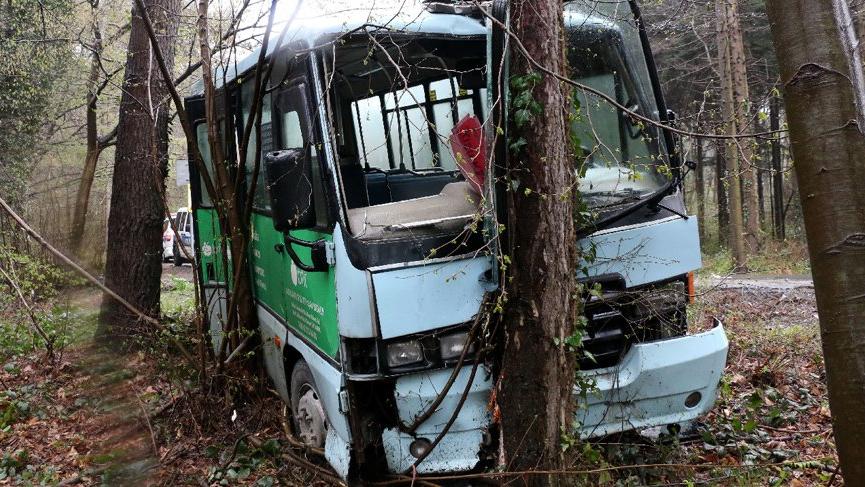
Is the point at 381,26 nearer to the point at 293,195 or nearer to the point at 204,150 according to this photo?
the point at 293,195

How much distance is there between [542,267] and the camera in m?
3.99

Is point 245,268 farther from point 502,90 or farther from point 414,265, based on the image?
point 502,90

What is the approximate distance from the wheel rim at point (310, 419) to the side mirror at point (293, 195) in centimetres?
135

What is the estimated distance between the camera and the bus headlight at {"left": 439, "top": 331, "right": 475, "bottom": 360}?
14.5 ft

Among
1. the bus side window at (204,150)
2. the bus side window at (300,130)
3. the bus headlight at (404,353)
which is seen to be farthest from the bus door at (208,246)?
the bus headlight at (404,353)

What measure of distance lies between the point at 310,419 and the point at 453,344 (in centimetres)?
154

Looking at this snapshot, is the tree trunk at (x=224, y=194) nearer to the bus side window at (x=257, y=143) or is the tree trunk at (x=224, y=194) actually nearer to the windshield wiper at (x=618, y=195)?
the bus side window at (x=257, y=143)

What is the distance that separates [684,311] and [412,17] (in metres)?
2.58

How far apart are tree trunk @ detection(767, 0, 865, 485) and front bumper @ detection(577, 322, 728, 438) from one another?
7.23 ft

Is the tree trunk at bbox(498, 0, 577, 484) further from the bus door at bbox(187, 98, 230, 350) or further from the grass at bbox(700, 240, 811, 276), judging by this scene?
the grass at bbox(700, 240, 811, 276)

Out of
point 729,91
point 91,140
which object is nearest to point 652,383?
point 91,140

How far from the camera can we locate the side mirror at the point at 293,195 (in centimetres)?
430

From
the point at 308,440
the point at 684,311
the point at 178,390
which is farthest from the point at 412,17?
the point at 178,390

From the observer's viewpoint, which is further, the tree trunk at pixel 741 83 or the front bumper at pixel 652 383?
the tree trunk at pixel 741 83
